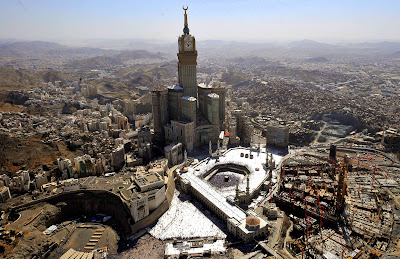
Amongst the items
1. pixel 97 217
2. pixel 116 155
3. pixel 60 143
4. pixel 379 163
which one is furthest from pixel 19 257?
pixel 379 163

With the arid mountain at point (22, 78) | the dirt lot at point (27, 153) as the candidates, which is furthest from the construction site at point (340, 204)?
the arid mountain at point (22, 78)

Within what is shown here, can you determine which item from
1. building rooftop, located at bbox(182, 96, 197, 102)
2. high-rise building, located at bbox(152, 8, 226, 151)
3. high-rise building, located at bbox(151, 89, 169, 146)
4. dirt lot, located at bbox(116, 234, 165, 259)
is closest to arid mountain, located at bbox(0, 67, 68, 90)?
high-rise building, located at bbox(151, 89, 169, 146)

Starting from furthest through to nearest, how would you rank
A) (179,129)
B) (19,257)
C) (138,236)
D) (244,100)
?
1. (244,100)
2. (179,129)
3. (138,236)
4. (19,257)

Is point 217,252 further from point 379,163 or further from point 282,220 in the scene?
point 379,163

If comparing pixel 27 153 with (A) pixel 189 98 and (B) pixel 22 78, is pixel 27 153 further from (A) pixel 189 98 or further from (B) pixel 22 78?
(B) pixel 22 78

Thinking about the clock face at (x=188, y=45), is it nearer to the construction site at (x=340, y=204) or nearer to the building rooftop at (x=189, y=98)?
the building rooftop at (x=189, y=98)

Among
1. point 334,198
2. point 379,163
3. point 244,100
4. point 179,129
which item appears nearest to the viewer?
point 334,198

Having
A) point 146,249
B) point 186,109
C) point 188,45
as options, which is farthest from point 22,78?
point 146,249

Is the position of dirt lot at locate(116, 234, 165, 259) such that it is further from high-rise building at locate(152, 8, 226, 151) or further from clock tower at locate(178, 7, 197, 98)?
clock tower at locate(178, 7, 197, 98)
